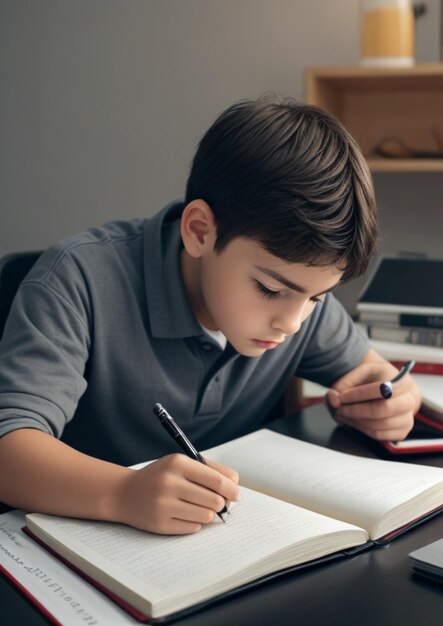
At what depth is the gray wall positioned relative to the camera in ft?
6.73

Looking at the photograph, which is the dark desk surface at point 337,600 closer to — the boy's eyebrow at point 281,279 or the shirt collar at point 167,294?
the boy's eyebrow at point 281,279

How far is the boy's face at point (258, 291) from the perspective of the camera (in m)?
0.92

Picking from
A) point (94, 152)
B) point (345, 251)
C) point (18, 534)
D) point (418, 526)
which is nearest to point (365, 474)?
point (418, 526)

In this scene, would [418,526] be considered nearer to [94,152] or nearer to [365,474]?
[365,474]

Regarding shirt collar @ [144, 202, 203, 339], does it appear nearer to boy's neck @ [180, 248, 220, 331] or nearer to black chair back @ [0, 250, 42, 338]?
boy's neck @ [180, 248, 220, 331]

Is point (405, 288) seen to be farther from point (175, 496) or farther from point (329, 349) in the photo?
point (175, 496)

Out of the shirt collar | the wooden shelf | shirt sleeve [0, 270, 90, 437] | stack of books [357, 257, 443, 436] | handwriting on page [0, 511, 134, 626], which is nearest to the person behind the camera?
handwriting on page [0, 511, 134, 626]

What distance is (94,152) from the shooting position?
7.89 ft

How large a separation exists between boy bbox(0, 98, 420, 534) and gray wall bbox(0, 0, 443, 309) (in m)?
0.99

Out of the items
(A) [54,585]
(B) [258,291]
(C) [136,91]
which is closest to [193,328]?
(B) [258,291]

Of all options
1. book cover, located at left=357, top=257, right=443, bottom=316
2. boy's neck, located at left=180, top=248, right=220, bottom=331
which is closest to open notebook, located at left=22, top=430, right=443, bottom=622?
boy's neck, located at left=180, top=248, right=220, bottom=331

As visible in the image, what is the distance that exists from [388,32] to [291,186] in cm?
98

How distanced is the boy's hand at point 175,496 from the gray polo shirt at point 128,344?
21cm

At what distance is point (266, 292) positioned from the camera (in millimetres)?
943
